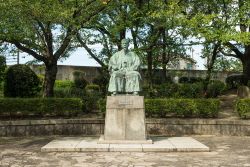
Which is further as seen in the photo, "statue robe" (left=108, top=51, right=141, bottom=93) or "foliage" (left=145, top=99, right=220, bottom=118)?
"foliage" (left=145, top=99, right=220, bottom=118)

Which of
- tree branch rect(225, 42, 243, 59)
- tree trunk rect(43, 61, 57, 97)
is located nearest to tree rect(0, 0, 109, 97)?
tree trunk rect(43, 61, 57, 97)

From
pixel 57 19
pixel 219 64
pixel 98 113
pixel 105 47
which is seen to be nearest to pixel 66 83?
pixel 105 47

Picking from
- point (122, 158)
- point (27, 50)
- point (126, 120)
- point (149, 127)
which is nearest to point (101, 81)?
point (27, 50)

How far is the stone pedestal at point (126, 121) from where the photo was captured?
1147 cm

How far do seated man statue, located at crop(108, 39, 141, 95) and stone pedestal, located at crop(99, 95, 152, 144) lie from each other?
47 centimetres

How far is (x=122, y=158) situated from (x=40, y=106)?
6.36 m

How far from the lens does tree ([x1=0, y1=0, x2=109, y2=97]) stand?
12188mm

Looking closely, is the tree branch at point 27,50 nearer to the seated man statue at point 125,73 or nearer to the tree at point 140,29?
the tree at point 140,29

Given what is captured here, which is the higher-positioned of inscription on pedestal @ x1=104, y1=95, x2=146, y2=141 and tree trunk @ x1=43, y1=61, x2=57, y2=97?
tree trunk @ x1=43, y1=61, x2=57, y2=97

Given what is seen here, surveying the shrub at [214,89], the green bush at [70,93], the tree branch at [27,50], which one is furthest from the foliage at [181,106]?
the shrub at [214,89]

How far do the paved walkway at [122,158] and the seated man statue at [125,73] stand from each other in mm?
2378

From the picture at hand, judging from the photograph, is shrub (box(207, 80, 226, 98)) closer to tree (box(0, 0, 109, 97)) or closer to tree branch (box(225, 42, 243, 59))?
tree branch (box(225, 42, 243, 59))

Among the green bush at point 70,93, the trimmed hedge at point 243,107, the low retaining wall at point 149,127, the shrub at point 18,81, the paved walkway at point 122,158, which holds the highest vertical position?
the shrub at point 18,81

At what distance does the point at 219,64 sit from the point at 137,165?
12.3 metres
